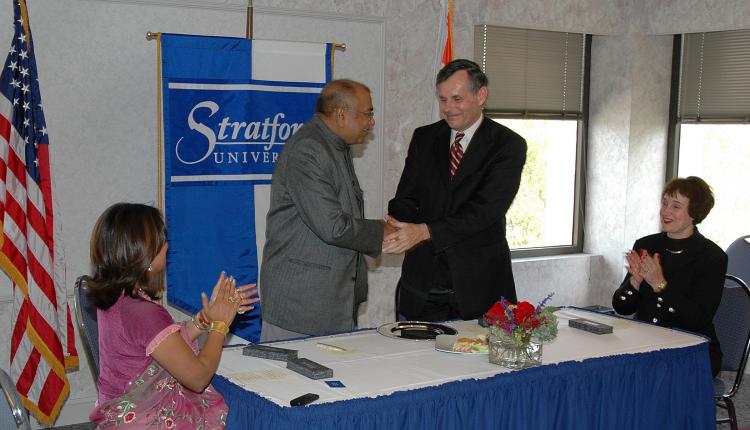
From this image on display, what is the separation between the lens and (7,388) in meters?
2.23

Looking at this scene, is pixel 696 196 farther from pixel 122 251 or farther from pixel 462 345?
pixel 122 251

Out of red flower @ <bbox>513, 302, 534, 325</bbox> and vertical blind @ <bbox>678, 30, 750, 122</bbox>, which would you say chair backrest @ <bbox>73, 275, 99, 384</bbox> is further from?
vertical blind @ <bbox>678, 30, 750, 122</bbox>

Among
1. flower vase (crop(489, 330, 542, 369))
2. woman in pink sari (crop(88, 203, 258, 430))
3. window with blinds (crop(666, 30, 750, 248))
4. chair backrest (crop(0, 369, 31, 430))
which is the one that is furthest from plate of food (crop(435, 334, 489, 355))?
window with blinds (crop(666, 30, 750, 248))

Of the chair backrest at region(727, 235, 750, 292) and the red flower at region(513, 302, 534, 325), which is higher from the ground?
the red flower at region(513, 302, 534, 325)

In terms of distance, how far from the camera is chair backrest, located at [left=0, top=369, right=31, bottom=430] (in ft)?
7.28

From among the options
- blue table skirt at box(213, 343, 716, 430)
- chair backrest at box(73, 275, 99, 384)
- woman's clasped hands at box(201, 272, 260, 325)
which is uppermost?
woman's clasped hands at box(201, 272, 260, 325)

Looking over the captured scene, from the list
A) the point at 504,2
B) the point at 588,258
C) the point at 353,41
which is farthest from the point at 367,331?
the point at 588,258

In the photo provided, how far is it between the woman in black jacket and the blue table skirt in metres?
0.48

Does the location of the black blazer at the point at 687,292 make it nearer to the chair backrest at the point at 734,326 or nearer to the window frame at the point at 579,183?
the chair backrest at the point at 734,326

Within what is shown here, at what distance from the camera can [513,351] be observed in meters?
2.79

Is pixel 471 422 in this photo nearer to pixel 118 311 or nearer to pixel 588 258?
pixel 118 311

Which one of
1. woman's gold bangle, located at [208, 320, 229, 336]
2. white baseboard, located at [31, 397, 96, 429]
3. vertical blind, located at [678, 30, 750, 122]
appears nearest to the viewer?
woman's gold bangle, located at [208, 320, 229, 336]

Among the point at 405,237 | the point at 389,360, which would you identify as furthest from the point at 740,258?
the point at 389,360

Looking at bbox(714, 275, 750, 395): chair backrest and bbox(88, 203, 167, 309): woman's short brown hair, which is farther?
bbox(714, 275, 750, 395): chair backrest
